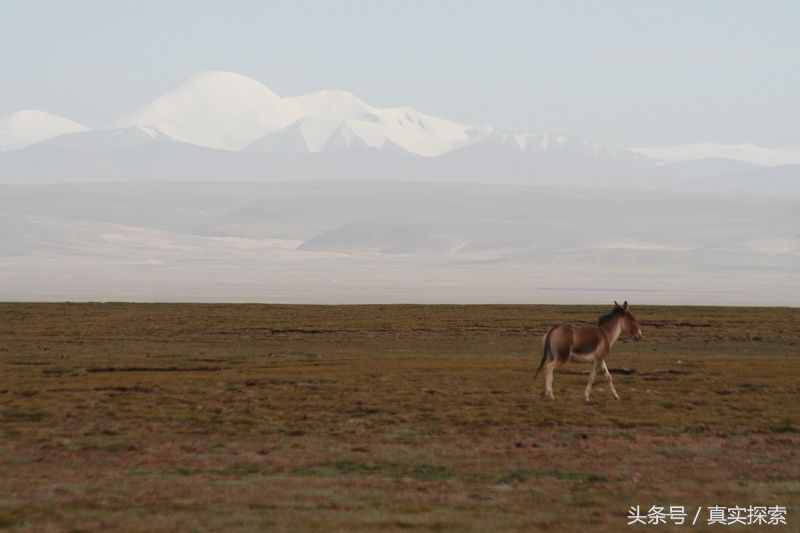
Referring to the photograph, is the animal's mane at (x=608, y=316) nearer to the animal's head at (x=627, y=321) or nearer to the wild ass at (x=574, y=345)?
the animal's head at (x=627, y=321)

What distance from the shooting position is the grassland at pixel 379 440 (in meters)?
18.0

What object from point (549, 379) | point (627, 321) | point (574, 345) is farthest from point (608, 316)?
point (549, 379)

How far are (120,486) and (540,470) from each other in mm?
7081

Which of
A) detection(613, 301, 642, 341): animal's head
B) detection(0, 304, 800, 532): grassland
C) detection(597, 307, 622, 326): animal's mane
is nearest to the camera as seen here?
detection(0, 304, 800, 532): grassland

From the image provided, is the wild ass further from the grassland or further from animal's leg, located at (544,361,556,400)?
the grassland

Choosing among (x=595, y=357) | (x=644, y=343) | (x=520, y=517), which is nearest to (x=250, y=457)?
(x=520, y=517)

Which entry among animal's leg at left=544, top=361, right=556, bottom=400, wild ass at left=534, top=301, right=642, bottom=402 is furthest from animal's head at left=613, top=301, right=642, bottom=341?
animal's leg at left=544, top=361, right=556, bottom=400

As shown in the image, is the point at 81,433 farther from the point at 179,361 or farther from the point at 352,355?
the point at 352,355

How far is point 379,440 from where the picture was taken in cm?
2530

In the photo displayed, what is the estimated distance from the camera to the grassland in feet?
59.1

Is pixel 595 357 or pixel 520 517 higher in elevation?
pixel 595 357

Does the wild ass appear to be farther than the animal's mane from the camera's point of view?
No

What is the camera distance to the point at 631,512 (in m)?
17.6

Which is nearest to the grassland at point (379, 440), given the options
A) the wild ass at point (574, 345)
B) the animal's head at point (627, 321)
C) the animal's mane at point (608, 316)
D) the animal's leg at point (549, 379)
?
the animal's leg at point (549, 379)
